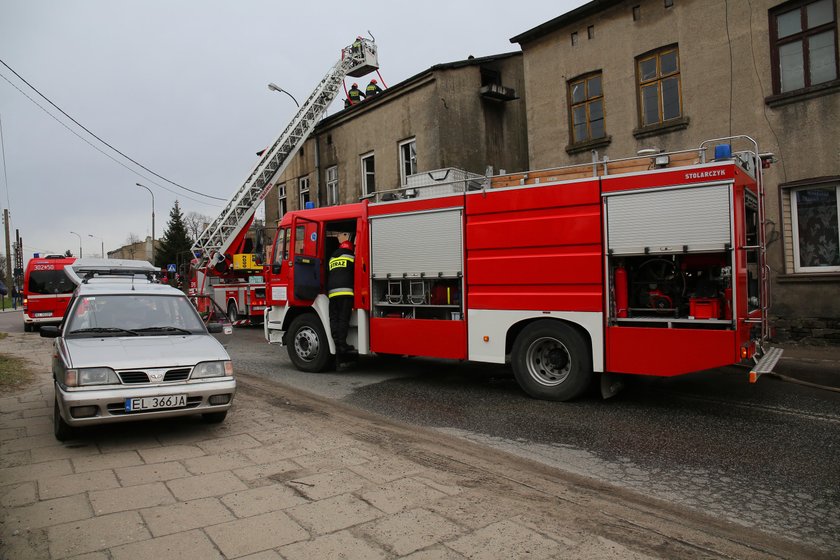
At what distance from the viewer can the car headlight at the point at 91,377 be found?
495cm

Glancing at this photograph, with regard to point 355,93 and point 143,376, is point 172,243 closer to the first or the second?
point 355,93

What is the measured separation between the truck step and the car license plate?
5447mm

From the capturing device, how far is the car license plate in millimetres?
5035

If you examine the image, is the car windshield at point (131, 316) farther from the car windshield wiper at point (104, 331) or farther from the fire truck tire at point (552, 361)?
the fire truck tire at point (552, 361)

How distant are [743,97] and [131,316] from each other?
11.5 m

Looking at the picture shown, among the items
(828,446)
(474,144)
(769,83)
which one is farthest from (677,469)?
(474,144)

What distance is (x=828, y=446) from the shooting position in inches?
201

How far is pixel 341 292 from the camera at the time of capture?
892cm

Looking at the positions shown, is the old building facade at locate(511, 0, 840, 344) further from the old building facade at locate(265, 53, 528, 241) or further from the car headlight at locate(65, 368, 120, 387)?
the car headlight at locate(65, 368, 120, 387)

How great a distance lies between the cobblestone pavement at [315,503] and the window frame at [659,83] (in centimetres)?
995

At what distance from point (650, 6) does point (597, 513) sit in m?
12.4

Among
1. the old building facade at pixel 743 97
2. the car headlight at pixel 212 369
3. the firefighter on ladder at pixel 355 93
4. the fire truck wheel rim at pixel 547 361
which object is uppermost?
the firefighter on ladder at pixel 355 93

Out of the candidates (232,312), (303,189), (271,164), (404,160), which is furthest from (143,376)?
(303,189)

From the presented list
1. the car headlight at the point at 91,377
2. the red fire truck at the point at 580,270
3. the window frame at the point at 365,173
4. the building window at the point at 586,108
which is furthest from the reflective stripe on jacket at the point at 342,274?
the window frame at the point at 365,173
